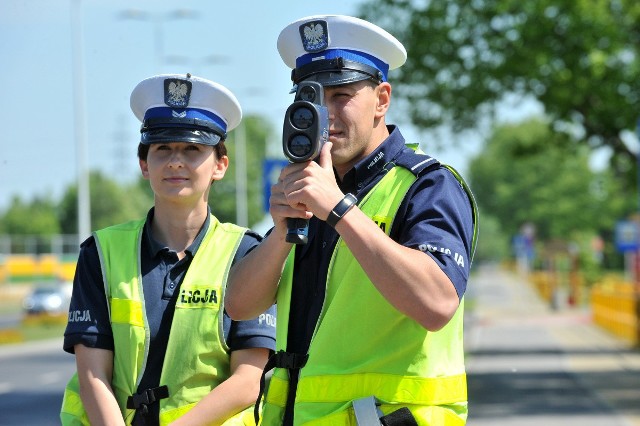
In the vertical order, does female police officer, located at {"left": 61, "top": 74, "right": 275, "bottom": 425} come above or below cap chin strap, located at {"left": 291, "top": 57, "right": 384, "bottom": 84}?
below

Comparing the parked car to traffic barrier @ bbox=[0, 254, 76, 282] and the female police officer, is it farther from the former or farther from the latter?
the female police officer

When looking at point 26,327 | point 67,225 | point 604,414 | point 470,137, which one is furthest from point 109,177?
point 604,414

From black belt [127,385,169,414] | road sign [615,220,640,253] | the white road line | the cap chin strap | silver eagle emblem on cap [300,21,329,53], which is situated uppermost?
road sign [615,220,640,253]

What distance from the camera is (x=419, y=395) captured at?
10.8 feet

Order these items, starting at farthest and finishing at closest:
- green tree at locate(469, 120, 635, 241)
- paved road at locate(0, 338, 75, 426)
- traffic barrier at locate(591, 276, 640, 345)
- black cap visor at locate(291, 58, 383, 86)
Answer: green tree at locate(469, 120, 635, 241)
traffic barrier at locate(591, 276, 640, 345)
paved road at locate(0, 338, 75, 426)
black cap visor at locate(291, 58, 383, 86)

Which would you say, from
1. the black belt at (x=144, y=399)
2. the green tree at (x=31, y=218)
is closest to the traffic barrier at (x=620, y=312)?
the black belt at (x=144, y=399)

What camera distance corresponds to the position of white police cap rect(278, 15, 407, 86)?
3467mm

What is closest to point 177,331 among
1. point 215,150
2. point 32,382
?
point 215,150

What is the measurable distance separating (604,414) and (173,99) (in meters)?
12.0

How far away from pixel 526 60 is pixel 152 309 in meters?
15.0

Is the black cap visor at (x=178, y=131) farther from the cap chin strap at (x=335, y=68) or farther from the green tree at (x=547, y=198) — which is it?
the green tree at (x=547, y=198)

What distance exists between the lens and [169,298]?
410 centimetres

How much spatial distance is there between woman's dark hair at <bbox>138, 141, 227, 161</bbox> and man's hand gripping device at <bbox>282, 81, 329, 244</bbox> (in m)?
1.05

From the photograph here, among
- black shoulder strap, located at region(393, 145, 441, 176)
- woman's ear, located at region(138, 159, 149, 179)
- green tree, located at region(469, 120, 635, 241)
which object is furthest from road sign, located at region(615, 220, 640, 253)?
green tree, located at region(469, 120, 635, 241)
